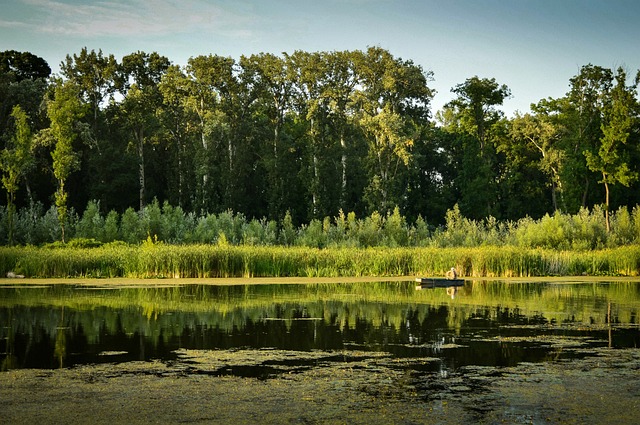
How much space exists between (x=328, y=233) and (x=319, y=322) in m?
25.0

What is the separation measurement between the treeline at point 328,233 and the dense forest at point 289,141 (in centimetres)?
879

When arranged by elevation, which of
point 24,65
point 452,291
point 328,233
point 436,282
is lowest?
point 452,291

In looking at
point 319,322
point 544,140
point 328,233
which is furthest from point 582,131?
point 319,322

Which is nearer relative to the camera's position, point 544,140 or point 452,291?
point 452,291

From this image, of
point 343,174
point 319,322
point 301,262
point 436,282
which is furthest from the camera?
point 343,174

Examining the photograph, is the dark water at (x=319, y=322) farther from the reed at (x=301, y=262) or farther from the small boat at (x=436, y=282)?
the reed at (x=301, y=262)

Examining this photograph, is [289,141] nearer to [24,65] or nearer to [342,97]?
[342,97]

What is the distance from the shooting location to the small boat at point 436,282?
25.7 m

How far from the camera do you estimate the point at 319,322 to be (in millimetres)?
17016

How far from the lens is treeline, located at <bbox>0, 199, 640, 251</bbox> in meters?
37.8

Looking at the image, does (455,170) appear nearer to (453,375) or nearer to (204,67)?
(204,67)

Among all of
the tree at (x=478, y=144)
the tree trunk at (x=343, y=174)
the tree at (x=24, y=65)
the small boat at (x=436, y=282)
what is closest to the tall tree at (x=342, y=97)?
the tree trunk at (x=343, y=174)

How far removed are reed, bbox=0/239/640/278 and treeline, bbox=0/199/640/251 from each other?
4.76 meters

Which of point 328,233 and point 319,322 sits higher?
point 328,233
